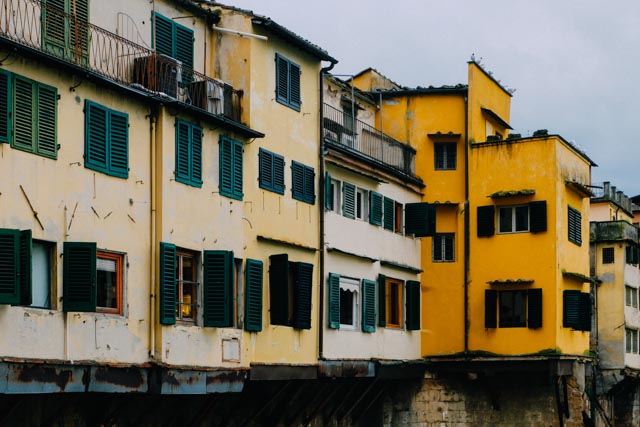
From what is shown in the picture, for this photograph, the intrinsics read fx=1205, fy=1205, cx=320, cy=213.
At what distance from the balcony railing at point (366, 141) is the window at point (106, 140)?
969 centimetres

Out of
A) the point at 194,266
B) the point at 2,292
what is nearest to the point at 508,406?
the point at 194,266

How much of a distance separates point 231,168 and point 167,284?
3789 mm

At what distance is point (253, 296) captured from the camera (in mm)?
26703

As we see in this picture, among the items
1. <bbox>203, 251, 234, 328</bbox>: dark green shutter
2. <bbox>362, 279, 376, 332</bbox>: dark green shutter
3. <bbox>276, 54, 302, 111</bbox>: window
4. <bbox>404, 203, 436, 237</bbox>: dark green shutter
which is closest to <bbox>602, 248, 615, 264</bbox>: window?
<bbox>404, 203, 436, 237</bbox>: dark green shutter

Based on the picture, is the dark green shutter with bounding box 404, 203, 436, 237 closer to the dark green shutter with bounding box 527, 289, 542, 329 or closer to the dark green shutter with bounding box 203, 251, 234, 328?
the dark green shutter with bounding box 527, 289, 542, 329

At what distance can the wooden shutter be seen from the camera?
31.1 meters

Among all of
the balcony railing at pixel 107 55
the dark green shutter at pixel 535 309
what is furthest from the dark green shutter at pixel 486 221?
the balcony railing at pixel 107 55

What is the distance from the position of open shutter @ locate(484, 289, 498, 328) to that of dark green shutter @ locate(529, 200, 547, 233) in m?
2.35

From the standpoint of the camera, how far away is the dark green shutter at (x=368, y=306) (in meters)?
33.2

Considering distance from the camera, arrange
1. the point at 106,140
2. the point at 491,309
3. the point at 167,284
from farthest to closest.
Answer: the point at 491,309, the point at 167,284, the point at 106,140

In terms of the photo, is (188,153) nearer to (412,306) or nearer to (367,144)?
(367,144)

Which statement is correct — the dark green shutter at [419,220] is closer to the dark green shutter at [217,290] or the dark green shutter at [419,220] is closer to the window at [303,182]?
the window at [303,182]

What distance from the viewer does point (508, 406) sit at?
1480 inches

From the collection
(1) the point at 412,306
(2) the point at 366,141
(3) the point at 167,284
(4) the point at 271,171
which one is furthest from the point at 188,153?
(1) the point at 412,306
